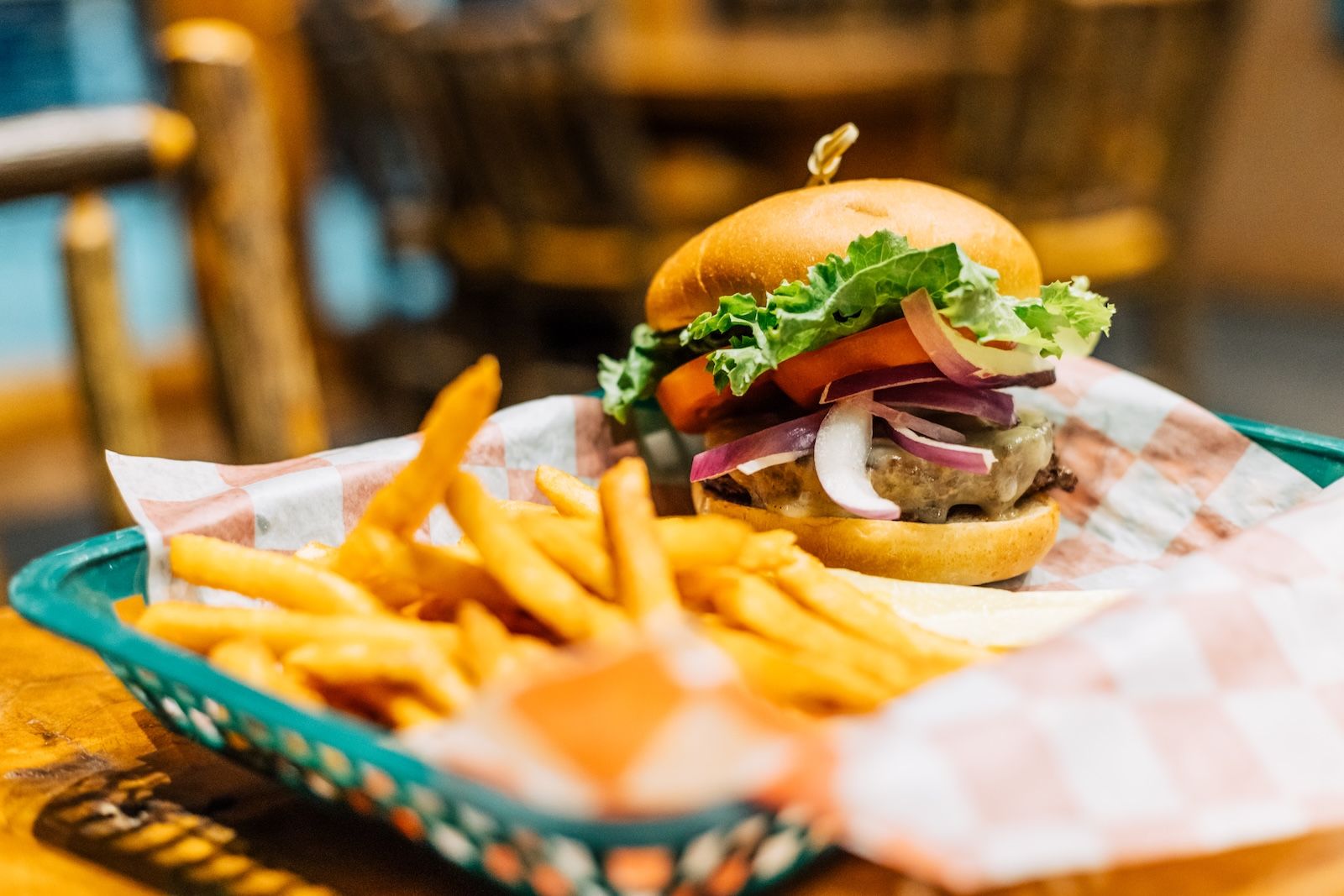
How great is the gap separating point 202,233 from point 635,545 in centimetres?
203

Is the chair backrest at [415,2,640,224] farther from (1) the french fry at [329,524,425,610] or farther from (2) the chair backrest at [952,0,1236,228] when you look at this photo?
(1) the french fry at [329,524,425,610]

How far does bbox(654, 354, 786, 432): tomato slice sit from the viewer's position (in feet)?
5.78

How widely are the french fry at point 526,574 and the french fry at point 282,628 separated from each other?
70 millimetres

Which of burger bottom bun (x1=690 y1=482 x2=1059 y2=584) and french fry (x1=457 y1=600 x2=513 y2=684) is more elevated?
french fry (x1=457 y1=600 x2=513 y2=684)

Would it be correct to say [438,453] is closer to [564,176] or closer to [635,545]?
[635,545]

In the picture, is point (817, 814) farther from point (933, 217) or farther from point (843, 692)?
point (933, 217)

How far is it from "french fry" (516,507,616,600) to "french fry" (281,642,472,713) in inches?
6.5

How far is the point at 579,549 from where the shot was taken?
1.17 m

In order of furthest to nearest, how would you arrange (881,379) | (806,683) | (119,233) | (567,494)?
(119,233) < (881,379) < (567,494) < (806,683)

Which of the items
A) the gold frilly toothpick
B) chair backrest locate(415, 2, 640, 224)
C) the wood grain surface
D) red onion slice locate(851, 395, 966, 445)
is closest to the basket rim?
red onion slice locate(851, 395, 966, 445)

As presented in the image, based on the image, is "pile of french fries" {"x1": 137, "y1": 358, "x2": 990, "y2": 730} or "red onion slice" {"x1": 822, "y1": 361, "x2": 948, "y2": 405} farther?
"red onion slice" {"x1": 822, "y1": 361, "x2": 948, "y2": 405}

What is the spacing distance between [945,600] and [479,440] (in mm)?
711

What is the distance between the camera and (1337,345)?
684 centimetres

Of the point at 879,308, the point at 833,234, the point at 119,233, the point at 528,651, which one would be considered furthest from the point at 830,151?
the point at 119,233
